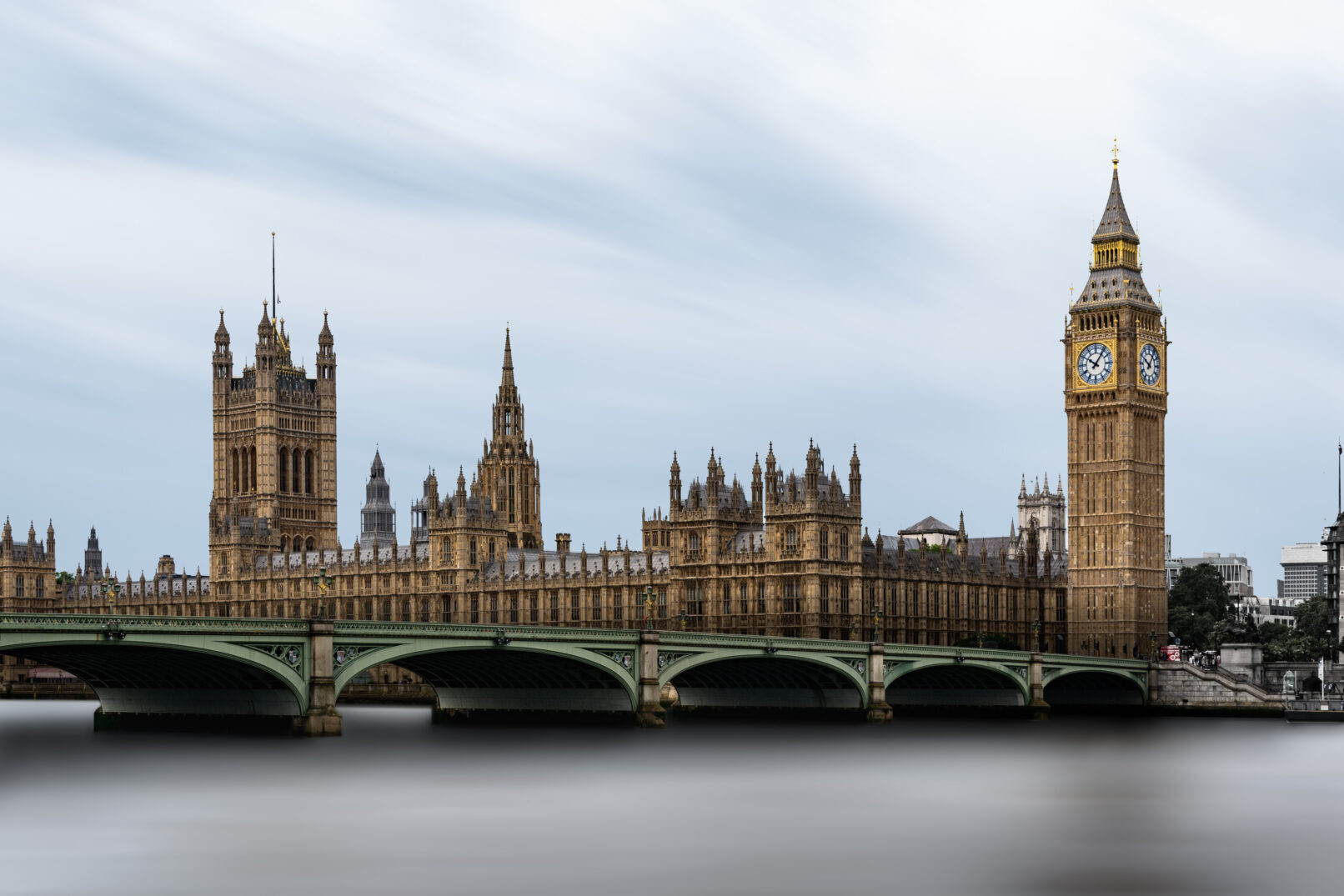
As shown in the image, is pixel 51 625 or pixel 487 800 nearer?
pixel 487 800

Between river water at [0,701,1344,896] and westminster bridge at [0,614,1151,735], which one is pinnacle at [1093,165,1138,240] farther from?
river water at [0,701,1344,896]

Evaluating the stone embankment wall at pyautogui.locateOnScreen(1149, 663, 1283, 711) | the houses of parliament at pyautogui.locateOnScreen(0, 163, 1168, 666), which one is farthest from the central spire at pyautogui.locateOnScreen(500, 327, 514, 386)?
the stone embankment wall at pyautogui.locateOnScreen(1149, 663, 1283, 711)

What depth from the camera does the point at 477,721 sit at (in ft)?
350

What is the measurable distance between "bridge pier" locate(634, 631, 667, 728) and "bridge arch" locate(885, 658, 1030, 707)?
27.1 meters

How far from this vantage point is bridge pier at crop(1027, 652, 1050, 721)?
124 meters

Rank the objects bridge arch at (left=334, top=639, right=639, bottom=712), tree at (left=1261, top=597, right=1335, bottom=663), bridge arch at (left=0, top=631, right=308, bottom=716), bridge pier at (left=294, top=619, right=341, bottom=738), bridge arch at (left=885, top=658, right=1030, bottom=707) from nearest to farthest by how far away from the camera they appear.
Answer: bridge arch at (left=0, top=631, right=308, bottom=716), bridge pier at (left=294, top=619, right=341, bottom=738), bridge arch at (left=334, top=639, right=639, bottom=712), bridge arch at (left=885, top=658, right=1030, bottom=707), tree at (left=1261, top=597, right=1335, bottom=663)

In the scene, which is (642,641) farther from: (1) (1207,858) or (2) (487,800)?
(1) (1207,858)

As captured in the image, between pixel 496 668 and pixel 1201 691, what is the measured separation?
56982 millimetres

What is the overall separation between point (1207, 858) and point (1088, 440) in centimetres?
10774

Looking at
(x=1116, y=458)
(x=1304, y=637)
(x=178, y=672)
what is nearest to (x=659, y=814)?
(x=178, y=672)

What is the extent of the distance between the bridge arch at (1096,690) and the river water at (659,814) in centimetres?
4098

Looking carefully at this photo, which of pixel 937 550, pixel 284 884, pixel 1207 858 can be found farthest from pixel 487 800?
pixel 937 550

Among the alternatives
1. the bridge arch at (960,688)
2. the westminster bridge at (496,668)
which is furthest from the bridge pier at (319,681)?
the bridge arch at (960,688)

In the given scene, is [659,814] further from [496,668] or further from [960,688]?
[960,688]
